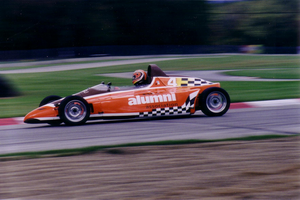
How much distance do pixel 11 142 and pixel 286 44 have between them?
4178cm

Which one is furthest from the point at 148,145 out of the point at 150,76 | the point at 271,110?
the point at 271,110

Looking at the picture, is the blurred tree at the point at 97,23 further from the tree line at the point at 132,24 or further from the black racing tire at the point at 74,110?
the black racing tire at the point at 74,110

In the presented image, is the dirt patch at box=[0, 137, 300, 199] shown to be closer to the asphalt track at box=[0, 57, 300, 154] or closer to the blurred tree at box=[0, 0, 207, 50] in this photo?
the asphalt track at box=[0, 57, 300, 154]

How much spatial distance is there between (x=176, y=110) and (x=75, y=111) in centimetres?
220

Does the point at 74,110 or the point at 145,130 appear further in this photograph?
the point at 74,110

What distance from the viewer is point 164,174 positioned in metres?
4.72

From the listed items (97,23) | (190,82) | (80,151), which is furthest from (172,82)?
(97,23)

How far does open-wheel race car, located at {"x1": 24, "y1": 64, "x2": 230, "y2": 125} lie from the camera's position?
318 inches

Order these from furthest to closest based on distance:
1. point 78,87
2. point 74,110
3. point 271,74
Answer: point 271,74 < point 78,87 < point 74,110

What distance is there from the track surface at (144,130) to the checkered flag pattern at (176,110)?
0.52 ft

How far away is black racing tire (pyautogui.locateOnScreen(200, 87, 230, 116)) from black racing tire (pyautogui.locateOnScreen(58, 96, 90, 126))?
2.62 meters

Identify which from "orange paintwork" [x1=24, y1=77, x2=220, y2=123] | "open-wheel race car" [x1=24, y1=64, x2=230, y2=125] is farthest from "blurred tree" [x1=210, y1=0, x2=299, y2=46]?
"orange paintwork" [x1=24, y1=77, x2=220, y2=123]

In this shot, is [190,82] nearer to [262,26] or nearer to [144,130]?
[144,130]

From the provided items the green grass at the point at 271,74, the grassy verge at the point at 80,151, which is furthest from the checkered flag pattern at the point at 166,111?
the green grass at the point at 271,74
